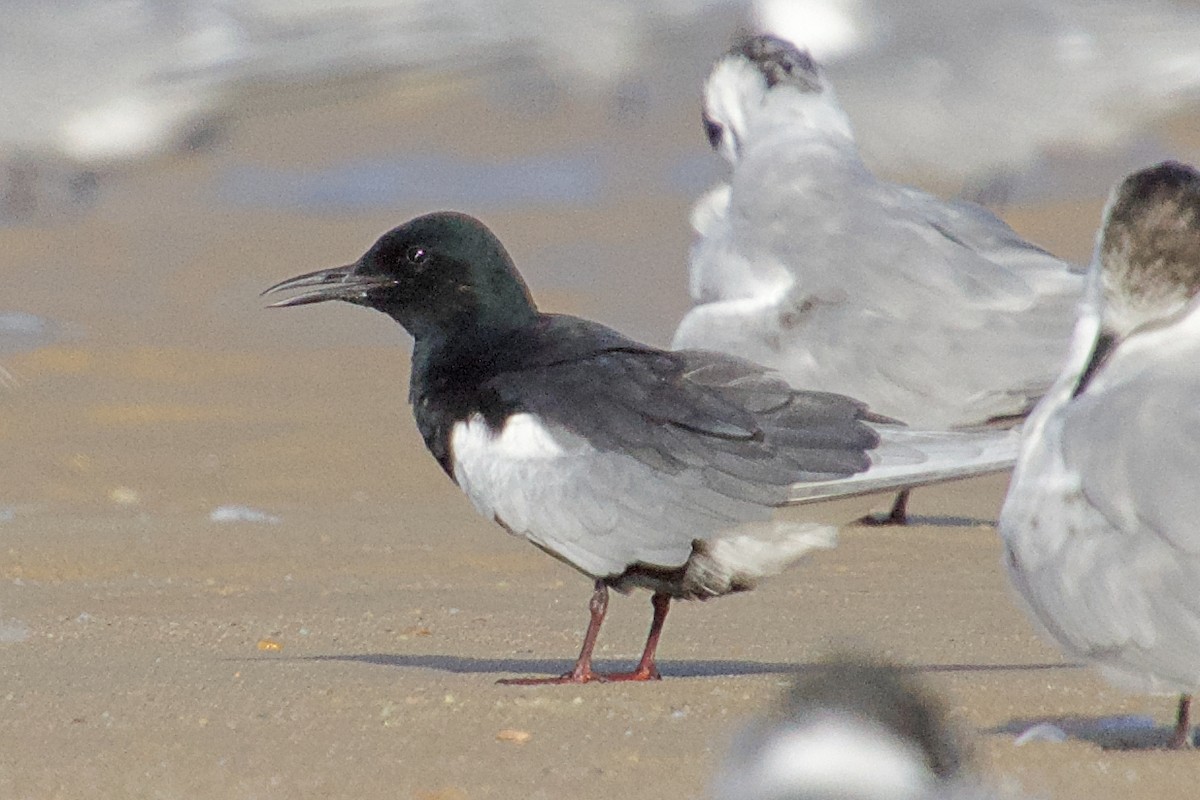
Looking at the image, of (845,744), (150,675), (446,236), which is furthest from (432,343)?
(845,744)

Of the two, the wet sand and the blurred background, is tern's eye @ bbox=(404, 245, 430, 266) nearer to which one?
the blurred background

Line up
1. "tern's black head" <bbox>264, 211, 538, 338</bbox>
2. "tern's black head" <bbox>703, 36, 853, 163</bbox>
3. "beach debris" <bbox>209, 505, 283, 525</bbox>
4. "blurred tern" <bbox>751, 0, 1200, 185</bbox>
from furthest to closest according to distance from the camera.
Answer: "tern's black head" <bbox>703, 36, 853, 163</bbox> < "beach debris" <bbox>209, 505, 283, 525</bbox> < "tern's black head" <bbox>264, 211, 538, 338</bbox> < "blurred tern" <bbox>751, 0, 1200, 185</bbox>

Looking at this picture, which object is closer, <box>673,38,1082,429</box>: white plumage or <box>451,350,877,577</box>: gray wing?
Answer: <box>451,350,877,577</box>: gray wing

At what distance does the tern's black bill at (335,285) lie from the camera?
5266 mm

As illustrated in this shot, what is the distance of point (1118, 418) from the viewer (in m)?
3.71

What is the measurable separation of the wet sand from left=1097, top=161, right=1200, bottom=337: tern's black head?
30.9 inches

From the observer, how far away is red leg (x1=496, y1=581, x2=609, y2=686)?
4512mm

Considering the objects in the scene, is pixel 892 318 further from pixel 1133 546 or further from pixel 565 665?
pixel 1133 546

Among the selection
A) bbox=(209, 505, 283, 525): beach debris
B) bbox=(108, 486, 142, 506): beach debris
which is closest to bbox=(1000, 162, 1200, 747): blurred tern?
bbox=(209, 505, 283, 525): beach debris

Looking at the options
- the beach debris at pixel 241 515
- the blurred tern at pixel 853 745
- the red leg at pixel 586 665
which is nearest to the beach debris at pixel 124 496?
the beach debris at pixel 241 515

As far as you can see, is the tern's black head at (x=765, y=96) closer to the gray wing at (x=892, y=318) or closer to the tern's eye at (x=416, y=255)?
the gray wing at (x=892, y=318)

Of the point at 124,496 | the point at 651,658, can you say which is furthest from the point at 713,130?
the point at 651,658

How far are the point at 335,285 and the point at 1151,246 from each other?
220 cm

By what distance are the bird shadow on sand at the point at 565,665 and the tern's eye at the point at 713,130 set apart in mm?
3179
